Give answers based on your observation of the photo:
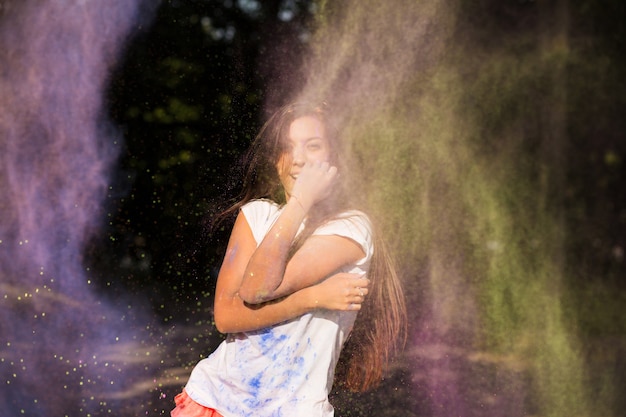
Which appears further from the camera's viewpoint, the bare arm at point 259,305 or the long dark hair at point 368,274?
the long dark hair at point 368,274

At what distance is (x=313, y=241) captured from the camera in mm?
1870

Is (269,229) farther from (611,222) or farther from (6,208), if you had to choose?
(611,222)

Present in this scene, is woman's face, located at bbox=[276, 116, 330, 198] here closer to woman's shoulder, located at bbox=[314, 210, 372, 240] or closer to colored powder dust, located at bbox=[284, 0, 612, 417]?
woman's shoulder, located at bbox=[314, 210, 372, 240]

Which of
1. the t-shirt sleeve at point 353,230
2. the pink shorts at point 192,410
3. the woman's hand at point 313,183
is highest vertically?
the woman's hand at point 313,183

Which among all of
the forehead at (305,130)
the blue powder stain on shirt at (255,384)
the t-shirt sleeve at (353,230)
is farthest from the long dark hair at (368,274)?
the blue powder stain on shirt at (255,384)

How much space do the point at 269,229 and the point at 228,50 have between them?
1.27 meters

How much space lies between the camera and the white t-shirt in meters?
1.83

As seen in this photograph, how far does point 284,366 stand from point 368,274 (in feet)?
1.34

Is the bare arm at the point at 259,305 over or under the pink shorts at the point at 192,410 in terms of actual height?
over

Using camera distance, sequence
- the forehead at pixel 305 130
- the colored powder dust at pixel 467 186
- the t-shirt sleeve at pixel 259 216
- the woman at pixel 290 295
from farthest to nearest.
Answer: the colored powder dust at pixel 467 186, the forehead at pixel 305 130, the t-shirt sleeve at pixel 259 216, the woman at pixel 290 295

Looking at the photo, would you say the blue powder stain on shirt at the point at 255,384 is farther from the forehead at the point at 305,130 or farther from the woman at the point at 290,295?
the forehead at the point at 305,130

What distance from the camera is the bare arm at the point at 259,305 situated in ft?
6.00

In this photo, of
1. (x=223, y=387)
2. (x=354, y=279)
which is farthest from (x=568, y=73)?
(x=223, y=387)

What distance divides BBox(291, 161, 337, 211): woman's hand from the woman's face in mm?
80
